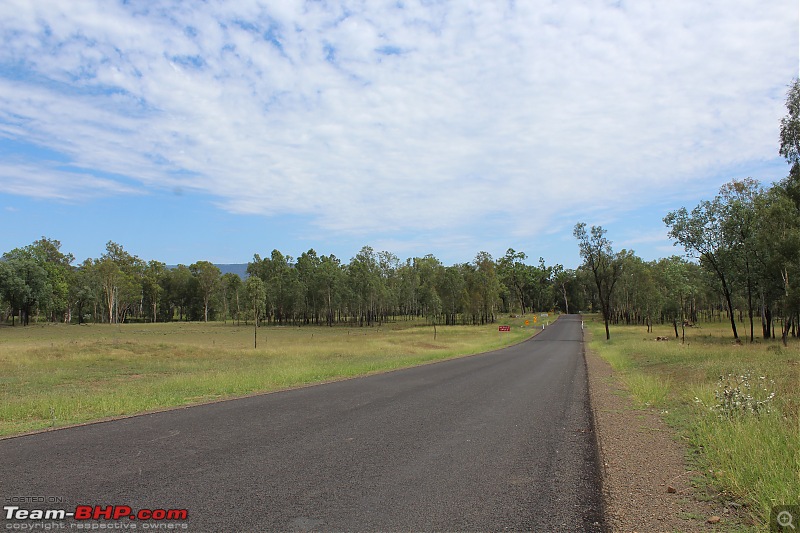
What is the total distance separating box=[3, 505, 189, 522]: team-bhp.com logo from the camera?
466cm

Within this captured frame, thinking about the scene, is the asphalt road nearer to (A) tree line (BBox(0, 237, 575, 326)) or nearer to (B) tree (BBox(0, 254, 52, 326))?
(A) tree line (BBox(0, 237, 575, 326))

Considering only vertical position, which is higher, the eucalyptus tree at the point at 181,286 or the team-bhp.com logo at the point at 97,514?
the eucalyptus tree at the point at 181,286

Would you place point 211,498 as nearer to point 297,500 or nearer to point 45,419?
point 297,500

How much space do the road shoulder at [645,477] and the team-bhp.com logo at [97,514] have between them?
4.37m

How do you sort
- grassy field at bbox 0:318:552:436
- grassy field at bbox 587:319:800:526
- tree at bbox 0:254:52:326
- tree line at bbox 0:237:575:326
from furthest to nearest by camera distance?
tree line at bbox 0:237:575:326, tree at bbox 0:254:52:326, grassy field at bbox 0:318:552:436, grassy field at bbox 587:319:800:526

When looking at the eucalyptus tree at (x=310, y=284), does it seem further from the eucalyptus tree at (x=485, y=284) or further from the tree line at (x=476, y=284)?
the eucalyptus tree at (x=485, y=284)

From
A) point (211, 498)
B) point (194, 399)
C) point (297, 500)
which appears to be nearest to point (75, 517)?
point (211, 498)

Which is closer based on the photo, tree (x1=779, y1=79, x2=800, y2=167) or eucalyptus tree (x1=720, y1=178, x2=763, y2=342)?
tree (x1=779, y1=79, x2=800, y2=167)

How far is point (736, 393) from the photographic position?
8969 millimetres

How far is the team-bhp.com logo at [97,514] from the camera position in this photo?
15.3ft

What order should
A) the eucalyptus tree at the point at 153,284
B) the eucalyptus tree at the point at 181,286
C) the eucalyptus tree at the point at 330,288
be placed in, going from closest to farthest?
the eucalyptus tree at the point at 330,288 < the eucalyptus tree at the point at 153,284 < the eucalyptus tree at the point at 181,286

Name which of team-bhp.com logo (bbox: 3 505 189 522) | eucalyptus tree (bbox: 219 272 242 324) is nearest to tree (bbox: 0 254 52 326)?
eucalyptus tree (bbox: 219 272 242 324)

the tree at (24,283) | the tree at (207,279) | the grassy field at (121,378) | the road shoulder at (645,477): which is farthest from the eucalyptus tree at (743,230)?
the tree at (207,279)

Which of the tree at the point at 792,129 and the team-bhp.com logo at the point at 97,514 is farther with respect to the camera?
the tree at the point at 792,129
